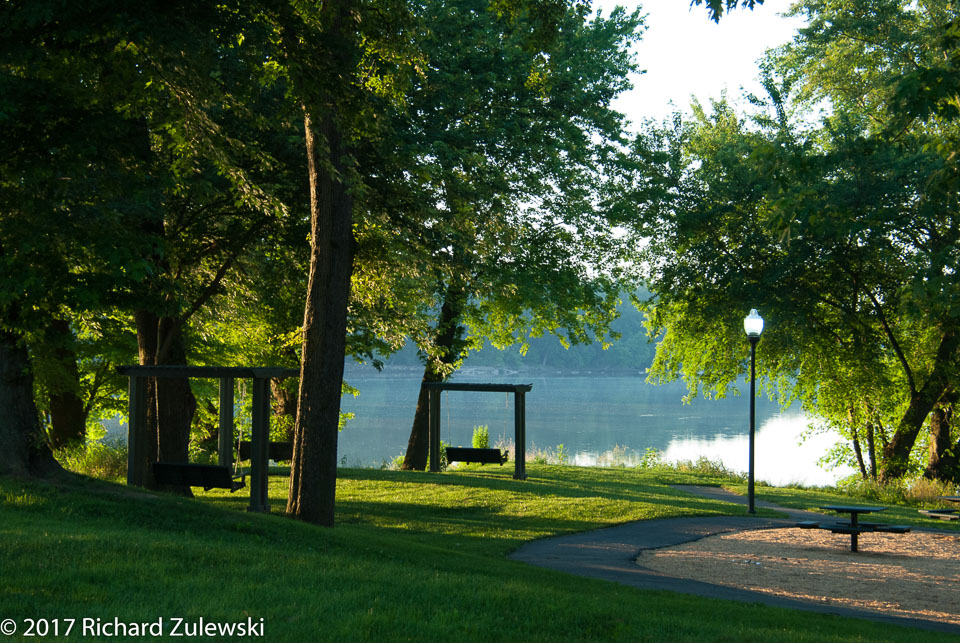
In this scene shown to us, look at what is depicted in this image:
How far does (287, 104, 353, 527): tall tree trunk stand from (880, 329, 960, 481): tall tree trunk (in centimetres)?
1765

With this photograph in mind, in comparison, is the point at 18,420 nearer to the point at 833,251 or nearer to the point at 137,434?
the point at 137,434

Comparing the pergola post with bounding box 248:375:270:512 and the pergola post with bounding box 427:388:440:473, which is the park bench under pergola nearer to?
the pergola post with bounding box 248:375:270:512

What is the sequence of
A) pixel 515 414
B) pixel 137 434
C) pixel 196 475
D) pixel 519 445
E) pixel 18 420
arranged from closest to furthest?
pixel 18 420 < pixel 196 475 < pixel 137 434 < pixel 519 445 < pixel 515 414

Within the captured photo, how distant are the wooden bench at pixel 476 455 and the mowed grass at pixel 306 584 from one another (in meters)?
7.07

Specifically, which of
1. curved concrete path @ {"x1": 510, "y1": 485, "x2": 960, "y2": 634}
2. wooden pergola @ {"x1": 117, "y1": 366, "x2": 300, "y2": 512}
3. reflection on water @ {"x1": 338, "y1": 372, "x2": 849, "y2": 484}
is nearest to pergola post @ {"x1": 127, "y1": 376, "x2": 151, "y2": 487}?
wooden pergola @ {"x1": 117, "y1": 366, "x2": 300, "y2": 512}

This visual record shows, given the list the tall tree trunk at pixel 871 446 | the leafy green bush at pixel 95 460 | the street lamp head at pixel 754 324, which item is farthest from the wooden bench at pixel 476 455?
the tall tree trunk at pixel 871 446

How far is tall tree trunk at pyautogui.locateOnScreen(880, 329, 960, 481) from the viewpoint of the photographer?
23.2m

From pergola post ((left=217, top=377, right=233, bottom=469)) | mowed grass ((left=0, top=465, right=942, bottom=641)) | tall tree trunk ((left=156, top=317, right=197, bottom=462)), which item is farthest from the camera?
tall tree trunk ((left=156, top=317, right=197, bottom=462))

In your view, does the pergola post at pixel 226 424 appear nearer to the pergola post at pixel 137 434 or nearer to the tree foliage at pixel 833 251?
the pergola post at pixel 137 434

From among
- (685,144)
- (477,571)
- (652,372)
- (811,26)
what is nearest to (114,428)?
(652,372)

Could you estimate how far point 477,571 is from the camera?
352 inches

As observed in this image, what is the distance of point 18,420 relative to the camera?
1048 centimetres

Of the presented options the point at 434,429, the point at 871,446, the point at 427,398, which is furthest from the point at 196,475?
→ the point at 871,446

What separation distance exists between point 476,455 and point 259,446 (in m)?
7.19
